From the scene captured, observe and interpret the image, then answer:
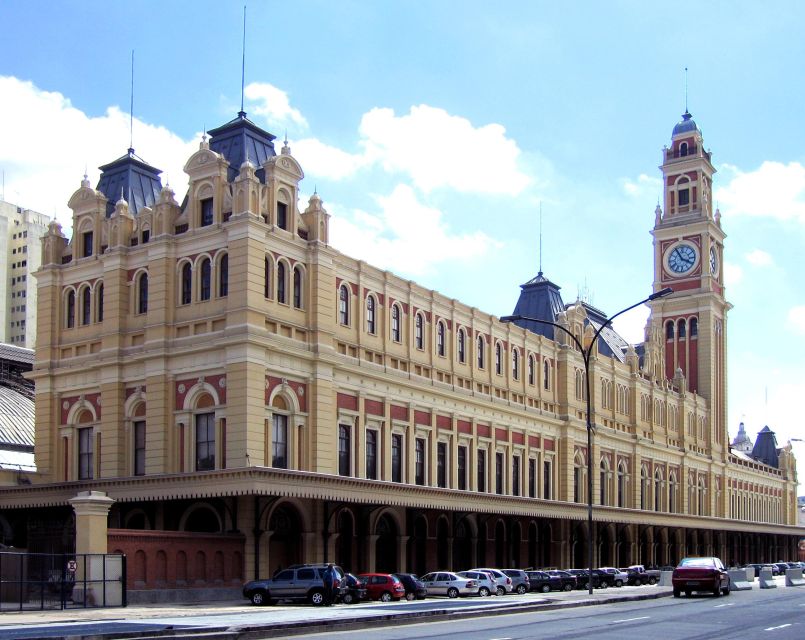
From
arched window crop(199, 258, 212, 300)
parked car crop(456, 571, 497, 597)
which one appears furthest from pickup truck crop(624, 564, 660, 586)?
arched window crop(199, 258, 212, 300)

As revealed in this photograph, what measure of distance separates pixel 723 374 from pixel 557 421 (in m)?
34.7

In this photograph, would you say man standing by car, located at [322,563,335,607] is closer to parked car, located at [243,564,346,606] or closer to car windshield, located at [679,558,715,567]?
parked car, located at [243,564,346,606]

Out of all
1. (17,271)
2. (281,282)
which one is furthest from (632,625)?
(17,271)

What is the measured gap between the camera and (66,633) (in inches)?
971

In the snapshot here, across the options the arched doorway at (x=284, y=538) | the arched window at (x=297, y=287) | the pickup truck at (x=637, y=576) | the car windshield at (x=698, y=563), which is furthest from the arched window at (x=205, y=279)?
the pickup truck at (x=637, y=576)

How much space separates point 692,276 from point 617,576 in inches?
1570

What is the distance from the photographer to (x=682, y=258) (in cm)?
9644

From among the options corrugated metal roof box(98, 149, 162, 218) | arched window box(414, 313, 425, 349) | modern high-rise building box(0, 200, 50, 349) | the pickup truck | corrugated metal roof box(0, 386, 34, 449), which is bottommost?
the pickup truck

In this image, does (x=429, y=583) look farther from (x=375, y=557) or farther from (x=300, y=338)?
(x=300, y=338)

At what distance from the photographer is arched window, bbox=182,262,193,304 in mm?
47969

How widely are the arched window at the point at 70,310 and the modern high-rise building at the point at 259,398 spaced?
0.13 metres

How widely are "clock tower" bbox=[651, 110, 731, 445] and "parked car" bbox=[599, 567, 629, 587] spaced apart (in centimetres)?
3368

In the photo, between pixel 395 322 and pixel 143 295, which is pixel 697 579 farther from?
pixel 143 295

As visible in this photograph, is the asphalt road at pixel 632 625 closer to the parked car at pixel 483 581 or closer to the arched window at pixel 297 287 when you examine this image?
the parked car at pixel 483 581
